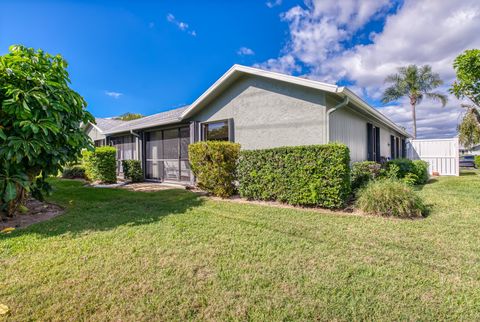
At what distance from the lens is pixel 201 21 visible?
9.24 metres

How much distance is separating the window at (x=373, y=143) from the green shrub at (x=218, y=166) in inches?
269

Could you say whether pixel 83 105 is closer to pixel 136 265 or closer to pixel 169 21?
pixel 136 265

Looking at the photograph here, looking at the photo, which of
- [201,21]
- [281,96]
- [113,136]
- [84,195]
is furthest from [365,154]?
[113,136]

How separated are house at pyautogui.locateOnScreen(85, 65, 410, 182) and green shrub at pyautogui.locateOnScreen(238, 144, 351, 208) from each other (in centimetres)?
130

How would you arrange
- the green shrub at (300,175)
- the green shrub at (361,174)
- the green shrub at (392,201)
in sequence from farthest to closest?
1. the green shrub at (361,174)
2. the green shrub at (300,175)
3. the green shrub at (392,201)

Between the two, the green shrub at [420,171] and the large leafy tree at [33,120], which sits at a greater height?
the large leafy tree at [33,120]

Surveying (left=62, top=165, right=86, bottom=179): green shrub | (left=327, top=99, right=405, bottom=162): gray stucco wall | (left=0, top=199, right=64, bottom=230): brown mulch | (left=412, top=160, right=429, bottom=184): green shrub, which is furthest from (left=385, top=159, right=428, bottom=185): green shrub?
(left=62, top=165, right=86, bottom=179): green shrub

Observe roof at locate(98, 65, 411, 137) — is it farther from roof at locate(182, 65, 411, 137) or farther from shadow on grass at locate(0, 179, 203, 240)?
shadow on grass at locate(0, 179, 203, 240)

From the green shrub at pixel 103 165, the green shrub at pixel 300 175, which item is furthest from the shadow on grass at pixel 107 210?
the green shrub at pixel 103 165

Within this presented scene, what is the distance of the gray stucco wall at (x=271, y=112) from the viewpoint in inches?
280

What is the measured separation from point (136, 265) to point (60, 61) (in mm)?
5212

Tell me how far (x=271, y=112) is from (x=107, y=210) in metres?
5.82

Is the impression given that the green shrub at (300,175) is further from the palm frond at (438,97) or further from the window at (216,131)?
the palm frond at (438,97)

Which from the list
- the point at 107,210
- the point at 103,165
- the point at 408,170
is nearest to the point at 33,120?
the point at 107,210
